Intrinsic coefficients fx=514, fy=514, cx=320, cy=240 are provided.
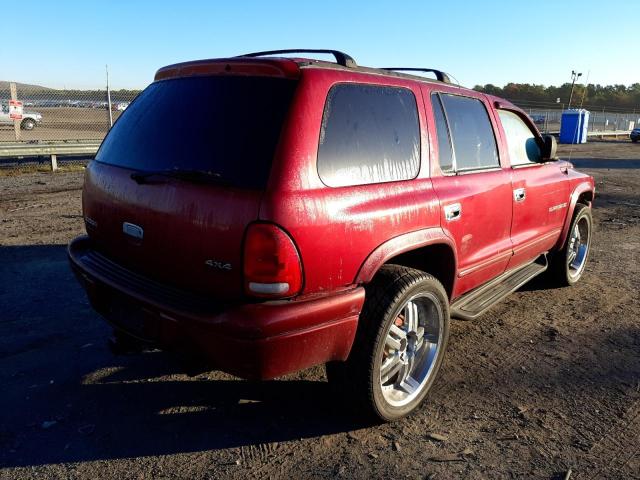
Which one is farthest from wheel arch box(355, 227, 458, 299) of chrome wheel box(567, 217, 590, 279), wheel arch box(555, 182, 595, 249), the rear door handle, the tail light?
chrome wheel box(567, 217, 590, 279)

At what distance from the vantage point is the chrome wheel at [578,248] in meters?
5.28

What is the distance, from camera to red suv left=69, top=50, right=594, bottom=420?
2.24m

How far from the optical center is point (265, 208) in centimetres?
218

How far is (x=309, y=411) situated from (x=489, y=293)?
1.66 metres

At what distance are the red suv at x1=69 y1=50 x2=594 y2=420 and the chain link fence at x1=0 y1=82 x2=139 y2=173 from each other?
215 inches

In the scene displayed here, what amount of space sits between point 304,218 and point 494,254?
201 centimetres

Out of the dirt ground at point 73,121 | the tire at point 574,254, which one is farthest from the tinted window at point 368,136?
the dirt ground at point 73,121

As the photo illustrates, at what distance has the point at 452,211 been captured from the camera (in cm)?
311

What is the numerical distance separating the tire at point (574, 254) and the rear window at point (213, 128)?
3.70 meters

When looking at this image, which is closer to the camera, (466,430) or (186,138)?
(186,138)

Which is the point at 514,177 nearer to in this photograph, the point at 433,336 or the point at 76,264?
the point at 433,336

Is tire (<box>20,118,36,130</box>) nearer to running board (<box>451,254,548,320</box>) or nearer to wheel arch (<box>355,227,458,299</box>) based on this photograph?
running board (<box>451,254,548,320</box>)

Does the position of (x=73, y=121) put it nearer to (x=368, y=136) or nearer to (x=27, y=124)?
(x=27, y=124)

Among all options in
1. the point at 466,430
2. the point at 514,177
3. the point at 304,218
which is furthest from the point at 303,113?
the point at 514,177
